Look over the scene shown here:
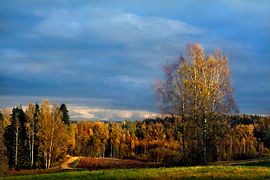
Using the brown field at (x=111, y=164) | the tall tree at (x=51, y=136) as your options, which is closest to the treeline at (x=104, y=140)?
the tall tree at (x=51, y=136)

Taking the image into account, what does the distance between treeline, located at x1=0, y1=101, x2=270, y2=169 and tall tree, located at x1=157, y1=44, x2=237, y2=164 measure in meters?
0.68

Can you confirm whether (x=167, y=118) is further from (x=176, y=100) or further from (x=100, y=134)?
(x=100, y=134)

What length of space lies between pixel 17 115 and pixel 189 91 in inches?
2137

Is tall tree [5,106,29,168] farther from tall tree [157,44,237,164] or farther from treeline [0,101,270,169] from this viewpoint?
tall tree [157,44,237,164]

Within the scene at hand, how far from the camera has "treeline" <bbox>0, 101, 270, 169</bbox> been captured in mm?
42125

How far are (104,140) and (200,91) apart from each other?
361 feet

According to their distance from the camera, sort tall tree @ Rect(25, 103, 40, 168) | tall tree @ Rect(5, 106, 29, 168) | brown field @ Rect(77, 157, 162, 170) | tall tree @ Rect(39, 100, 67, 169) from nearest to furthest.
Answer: brown field @ Rect(77, 157, 162, 170) < tall tree @ Rect(39, 100, 67, 169) < tall tree @ Rect(5, 106, 29, 168) < tall tree @ Rect(25, 103, 40, 168)

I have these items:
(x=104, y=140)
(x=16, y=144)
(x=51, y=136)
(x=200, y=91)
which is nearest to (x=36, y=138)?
(x=16, y=144)

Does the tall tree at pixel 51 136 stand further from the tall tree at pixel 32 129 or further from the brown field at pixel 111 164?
the brown field at pixel 111 164

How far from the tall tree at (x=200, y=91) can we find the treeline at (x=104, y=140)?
680 mm

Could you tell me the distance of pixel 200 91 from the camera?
40.9 meters

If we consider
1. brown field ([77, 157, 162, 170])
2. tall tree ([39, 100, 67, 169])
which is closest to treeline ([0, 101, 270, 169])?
tall tree ([39, 100, 67, 169])

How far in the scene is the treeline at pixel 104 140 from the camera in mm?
42125

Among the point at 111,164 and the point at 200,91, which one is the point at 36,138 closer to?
the point at 111,164
